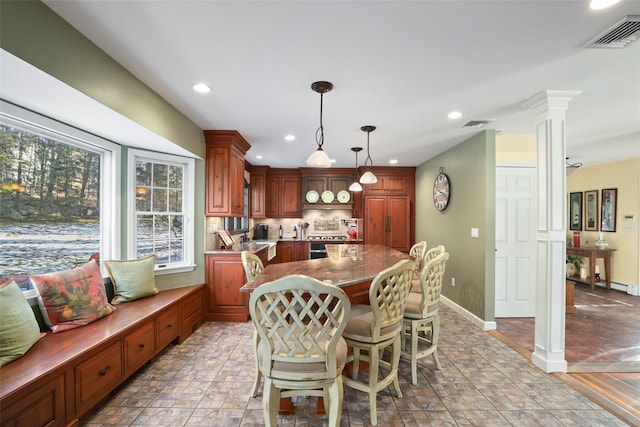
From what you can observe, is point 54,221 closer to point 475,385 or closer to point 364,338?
point 364,338

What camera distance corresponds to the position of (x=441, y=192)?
4.80 meters

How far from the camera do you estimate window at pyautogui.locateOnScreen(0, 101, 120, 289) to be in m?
2.05

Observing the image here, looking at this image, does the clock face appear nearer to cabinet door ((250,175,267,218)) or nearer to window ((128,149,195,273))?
cabinet door ((250,175,267,218))

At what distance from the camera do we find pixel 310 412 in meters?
1.99

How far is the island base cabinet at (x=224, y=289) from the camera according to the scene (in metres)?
3.77

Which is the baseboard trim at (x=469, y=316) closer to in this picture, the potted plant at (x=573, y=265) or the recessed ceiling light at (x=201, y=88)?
the potted plant at (x=573, y=265)

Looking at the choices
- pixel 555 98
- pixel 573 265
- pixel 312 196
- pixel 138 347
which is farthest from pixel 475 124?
pixel 573 265

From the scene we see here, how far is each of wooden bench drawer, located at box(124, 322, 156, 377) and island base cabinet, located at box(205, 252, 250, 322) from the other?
3.92 feet

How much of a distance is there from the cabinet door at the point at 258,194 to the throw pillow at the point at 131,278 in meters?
3.26

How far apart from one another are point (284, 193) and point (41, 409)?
5.16 meters

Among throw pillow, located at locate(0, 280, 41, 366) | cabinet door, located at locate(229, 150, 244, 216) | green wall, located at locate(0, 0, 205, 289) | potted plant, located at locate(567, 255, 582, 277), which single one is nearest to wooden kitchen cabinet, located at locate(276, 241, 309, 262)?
cabinet door, located at locate(229, 150, 244, 216)

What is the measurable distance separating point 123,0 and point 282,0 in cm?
84

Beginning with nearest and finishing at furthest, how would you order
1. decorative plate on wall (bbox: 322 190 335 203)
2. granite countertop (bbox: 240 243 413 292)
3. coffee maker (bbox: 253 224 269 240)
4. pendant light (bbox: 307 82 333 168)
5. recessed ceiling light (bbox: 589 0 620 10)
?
recessed ceiling light (bbox: 589 0 620 10) → granite countertop (bbox: 240 243 413 292) → pendant light (bbox: 307 82 333 168) → decorative plate on wall (bbox: 322 190 335 203) → coffee maker (bbox: 253 224 269 240)

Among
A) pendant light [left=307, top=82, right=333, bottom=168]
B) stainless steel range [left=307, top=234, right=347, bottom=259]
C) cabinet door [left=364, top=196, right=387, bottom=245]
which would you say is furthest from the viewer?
stainless steel range [left=307, top=234, right=347, bottom=259]
